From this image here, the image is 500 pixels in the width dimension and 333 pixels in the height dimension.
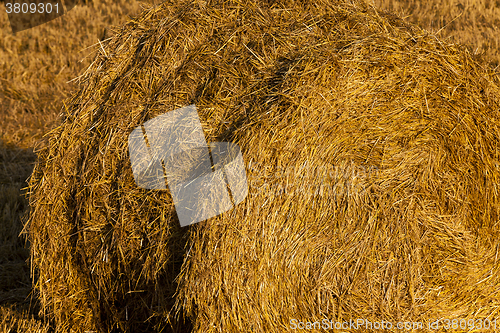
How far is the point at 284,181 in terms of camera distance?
2.67m

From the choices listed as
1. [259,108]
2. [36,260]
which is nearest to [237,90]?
[259,108]

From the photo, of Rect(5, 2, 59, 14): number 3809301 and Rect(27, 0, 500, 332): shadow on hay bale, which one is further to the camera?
Rect(5, 2, 59, 14): number 3809301

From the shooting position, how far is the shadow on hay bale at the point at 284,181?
263cm

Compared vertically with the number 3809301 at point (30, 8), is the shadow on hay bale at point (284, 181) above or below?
below

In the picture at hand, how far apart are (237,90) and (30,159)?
12.1 feet

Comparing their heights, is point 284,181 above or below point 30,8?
below

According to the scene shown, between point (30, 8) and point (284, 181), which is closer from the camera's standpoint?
→ point (284, 181)

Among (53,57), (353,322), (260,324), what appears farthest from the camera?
(53,57)

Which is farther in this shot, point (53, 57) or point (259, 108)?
point (53, 57)

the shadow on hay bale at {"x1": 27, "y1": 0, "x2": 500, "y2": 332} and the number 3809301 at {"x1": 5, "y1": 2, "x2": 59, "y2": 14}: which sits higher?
the number 3809301 at {"x1": 5, "y1": 2, "x2": 59, "y2": 14}

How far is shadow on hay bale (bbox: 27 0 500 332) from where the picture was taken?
8.64ft

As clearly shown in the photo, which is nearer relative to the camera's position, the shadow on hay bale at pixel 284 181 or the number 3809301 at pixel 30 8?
the shadow on hay bale at pixel 284 181

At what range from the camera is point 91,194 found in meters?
2.98

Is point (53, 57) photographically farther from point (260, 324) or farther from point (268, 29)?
point (260, 324)
